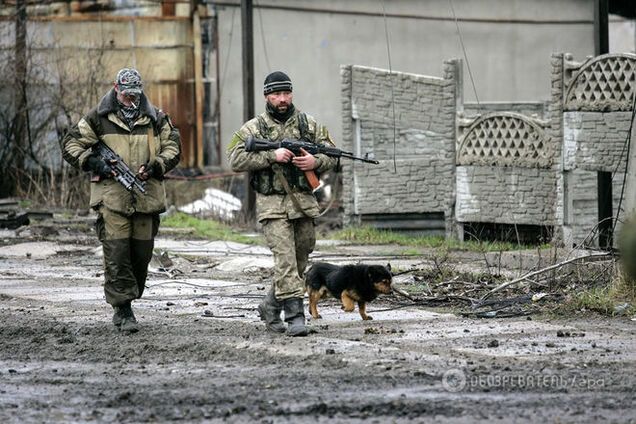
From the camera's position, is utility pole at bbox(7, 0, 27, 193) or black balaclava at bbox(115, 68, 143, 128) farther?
utility pole at bbox(7, 0, 27, 193)

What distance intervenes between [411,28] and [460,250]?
11.8 m

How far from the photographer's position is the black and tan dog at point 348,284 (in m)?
10.6

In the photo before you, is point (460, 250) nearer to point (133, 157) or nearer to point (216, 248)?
point (216, 248)

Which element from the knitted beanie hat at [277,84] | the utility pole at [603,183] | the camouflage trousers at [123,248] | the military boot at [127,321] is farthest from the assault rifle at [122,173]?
the utility pole at [603,183]

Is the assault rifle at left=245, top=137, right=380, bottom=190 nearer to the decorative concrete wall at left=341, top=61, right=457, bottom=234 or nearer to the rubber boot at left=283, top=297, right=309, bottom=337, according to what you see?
the rubber boot at left=283, top=297, right=309, bottom=337

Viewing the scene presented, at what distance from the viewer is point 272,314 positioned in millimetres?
10102

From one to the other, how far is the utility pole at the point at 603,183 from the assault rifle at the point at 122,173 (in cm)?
681

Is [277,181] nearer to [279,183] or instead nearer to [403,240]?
[279,183]

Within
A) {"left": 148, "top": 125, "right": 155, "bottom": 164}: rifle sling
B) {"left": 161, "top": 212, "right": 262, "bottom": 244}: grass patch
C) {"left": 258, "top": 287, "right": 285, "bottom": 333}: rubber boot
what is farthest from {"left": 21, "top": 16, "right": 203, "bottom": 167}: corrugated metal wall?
{"left": 258, "top": 287, "right": 285, "bottom": 333}: rubber boot

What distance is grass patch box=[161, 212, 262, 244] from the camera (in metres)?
19.8

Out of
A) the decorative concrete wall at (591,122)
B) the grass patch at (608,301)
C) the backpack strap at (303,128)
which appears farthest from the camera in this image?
the decorative concrete wall at (591,122)

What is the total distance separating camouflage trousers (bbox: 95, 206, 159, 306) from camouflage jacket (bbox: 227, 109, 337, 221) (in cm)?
102

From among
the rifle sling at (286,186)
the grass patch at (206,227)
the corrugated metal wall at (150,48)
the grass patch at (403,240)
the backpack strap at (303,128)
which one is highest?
the corrugated metal wall at (150,48)

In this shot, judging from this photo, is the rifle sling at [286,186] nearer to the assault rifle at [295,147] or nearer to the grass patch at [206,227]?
the assault rifle at [295,147]
